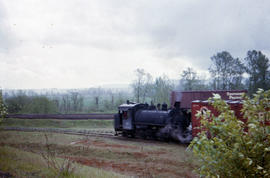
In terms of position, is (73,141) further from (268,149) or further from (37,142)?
(268,149)

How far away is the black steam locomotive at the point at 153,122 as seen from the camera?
19375mm

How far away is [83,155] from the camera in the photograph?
15.6m

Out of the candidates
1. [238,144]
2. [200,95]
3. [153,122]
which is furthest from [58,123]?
[238,144]

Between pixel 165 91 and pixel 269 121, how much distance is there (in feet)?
152

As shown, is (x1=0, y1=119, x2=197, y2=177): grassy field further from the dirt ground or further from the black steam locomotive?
the black steam locomotive

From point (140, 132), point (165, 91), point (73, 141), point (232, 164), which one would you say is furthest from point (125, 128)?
point (165, 91)

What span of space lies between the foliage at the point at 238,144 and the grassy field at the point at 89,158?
17.8 feet

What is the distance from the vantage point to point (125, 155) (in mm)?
15320

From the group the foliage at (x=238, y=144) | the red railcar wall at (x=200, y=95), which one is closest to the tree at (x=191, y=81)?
the red railcar wall at (x=200, y=95)

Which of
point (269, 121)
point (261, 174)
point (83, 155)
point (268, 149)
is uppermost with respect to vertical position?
point (269, 121)

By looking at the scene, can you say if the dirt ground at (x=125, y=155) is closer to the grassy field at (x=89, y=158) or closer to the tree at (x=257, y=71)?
the grassy field at (x=89, y=158)

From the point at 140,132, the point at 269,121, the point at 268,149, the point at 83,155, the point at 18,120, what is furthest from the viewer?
the point at 18,120

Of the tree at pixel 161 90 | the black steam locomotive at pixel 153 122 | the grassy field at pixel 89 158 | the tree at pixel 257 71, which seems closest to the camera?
the grassy field at pixel 89 158

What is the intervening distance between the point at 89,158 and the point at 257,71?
3829 cm
